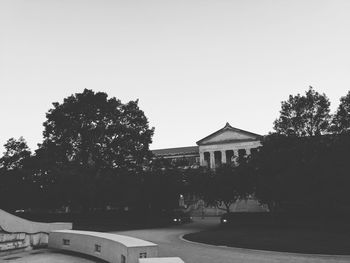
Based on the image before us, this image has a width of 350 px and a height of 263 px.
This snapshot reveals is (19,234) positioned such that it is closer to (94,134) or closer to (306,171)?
(306,171)

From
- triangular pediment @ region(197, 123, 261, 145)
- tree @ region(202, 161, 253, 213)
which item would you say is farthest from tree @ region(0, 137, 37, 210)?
triangular pediment @ region(197, 123, 261, 145)

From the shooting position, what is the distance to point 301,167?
26609mm

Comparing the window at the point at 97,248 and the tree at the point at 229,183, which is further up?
the tree at the point at 229,183

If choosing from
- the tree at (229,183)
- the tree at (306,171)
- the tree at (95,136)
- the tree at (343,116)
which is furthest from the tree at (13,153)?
the tree at (343,116)

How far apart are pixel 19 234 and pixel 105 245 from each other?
4.34 m

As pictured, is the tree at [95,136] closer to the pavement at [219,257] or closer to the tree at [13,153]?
the tree at [13,153]

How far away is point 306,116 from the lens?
3203 centimetres

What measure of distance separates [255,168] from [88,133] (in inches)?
727

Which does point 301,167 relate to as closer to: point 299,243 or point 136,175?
point 299,243

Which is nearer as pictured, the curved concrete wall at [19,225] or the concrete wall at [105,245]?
the concrete wall at [105,245]

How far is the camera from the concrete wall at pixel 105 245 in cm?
934

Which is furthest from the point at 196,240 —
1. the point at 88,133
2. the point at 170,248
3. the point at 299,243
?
the point at 88,133

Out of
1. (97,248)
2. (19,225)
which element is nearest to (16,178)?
(19,225)

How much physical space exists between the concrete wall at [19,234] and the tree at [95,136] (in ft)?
66.7
